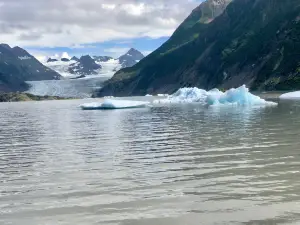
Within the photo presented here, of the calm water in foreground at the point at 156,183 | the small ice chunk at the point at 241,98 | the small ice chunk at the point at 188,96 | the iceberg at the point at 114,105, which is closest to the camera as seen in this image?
the calm water in foreground at the point at 156,183

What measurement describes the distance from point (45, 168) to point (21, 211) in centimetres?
720

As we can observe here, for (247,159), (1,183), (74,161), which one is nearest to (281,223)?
(247,159)

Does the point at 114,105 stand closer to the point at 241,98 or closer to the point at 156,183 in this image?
the point at 241,98

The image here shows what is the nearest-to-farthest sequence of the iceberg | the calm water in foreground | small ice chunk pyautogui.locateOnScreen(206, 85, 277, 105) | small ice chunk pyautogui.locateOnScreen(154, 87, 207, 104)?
the calm water in foreground, small ice chunk pyautogui.locateOnScreen(206, 85, 277, 105), the iceberg, small ice chunk pyautogui.locateOnScreen(154, 87, 207, 104)

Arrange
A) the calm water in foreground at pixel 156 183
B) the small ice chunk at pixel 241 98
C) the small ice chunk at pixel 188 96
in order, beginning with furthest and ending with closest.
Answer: the small ice chunk at pixel 188 96 → the small ice chunk at pixel 241 98 → the calm water in foreground at pixel 156 183

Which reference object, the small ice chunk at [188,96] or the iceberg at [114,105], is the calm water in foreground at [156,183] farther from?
the small ice chunk at [188,96]

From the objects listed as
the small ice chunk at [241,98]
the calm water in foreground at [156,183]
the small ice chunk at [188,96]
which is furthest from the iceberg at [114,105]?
the calm water in foreground at [156,183]

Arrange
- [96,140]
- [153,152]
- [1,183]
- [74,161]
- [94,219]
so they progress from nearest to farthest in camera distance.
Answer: [94,219]
[1,183]
[74,161]
[153,152]
[96,140]

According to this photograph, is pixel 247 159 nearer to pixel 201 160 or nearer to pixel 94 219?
pixel 201 160

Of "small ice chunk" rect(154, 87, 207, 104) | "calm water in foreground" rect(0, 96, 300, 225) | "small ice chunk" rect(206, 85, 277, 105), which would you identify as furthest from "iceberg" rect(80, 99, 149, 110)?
"calm water in foreground" rect(0, 96, 300, 225)

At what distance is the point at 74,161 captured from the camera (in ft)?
71.4

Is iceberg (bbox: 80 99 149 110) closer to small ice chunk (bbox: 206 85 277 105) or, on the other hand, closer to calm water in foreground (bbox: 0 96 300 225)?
small ice chunk (bbox: 206 85 277 105)

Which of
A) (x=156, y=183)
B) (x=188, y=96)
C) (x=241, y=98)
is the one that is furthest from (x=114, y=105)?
(x=156, y=183)

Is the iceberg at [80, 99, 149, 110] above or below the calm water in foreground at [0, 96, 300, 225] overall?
above
